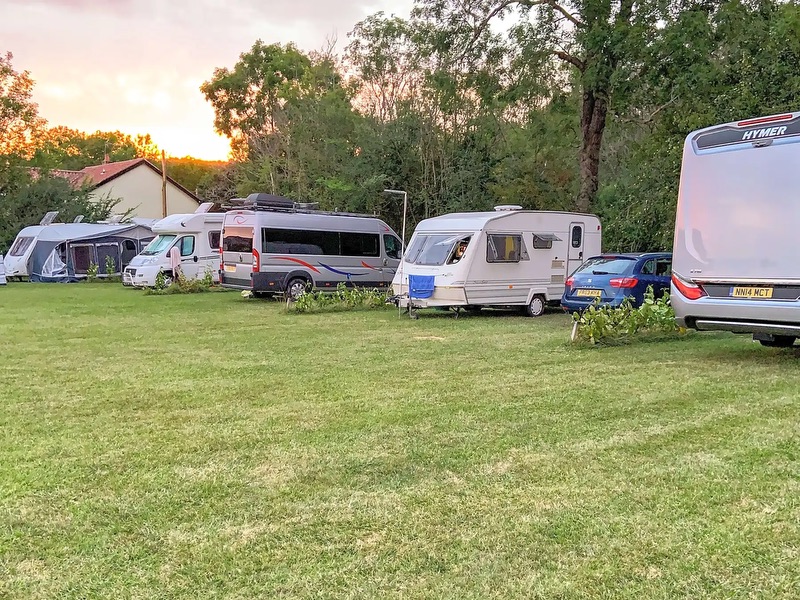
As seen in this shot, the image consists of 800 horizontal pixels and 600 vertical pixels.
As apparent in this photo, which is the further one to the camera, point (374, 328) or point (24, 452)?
point (374, 328)

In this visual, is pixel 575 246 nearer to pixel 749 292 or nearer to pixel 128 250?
pixel 749 292

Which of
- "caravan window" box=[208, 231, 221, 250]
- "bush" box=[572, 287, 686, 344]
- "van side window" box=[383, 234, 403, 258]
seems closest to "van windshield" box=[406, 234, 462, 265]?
"bush" box=[572, 287, 686, 344]

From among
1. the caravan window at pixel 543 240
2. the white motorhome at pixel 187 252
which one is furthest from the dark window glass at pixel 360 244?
the caravan window at pixel 543 240

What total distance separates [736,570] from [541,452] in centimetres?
181

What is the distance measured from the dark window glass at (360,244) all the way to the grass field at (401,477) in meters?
10.5

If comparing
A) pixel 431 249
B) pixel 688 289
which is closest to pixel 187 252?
pixel 431 249

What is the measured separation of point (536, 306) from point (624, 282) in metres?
2.95

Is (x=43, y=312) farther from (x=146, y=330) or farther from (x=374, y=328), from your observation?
(x=374, y=328)

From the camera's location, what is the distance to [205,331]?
38.7ft

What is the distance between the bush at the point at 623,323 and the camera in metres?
9.62

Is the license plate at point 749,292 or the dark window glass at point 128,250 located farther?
the dark window glass at point 128,250

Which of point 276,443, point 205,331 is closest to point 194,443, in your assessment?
point 276,443

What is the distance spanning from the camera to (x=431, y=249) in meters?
14.5

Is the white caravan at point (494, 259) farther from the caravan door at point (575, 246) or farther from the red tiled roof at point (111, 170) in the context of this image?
the red tiled roof at point (111, 170)
